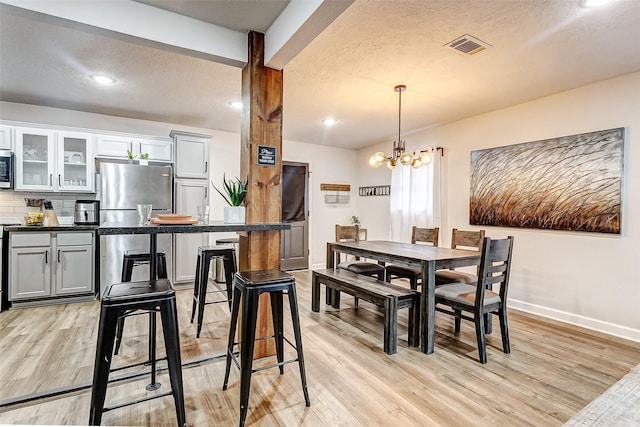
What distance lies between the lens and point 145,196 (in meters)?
4.04

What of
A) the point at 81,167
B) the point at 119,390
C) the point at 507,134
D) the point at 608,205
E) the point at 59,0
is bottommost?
the point at 119,390

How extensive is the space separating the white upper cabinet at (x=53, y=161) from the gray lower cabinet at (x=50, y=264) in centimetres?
63

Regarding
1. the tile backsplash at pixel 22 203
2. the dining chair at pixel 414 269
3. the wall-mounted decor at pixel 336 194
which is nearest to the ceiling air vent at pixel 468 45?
the dining chair at pixel 414 269

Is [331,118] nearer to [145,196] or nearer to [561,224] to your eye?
[145,196]

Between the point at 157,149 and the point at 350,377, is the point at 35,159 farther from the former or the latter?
the point at 350,377

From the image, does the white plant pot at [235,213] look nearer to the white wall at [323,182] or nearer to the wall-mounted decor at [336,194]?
the white wall at [323,182]

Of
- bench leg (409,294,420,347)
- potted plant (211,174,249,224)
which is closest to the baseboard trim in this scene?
bench leg (409,294,420,347)

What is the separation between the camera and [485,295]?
2508 millimetres

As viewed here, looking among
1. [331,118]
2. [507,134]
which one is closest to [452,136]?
[507,134]

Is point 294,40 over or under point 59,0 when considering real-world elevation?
under

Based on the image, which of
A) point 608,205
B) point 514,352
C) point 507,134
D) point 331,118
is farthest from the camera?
point 331,118

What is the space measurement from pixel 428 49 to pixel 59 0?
94.7 inches

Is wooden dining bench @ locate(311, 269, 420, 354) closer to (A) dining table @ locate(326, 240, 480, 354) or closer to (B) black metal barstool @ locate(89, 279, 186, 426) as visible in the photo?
(A) dining table @ locate(326, 240, 480, 354)

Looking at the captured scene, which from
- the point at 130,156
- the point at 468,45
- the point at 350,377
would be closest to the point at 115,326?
the point at 350,377
